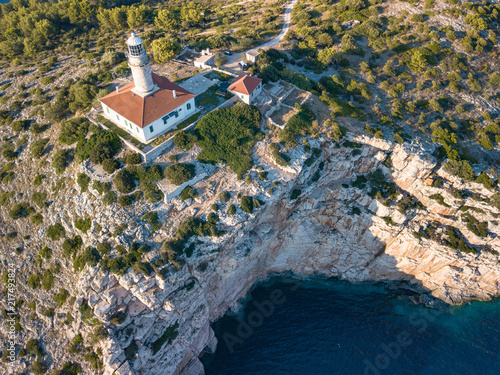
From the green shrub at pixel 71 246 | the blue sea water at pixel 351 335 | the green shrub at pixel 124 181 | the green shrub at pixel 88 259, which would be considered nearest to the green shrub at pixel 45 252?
the green shrub at pixel 71 246

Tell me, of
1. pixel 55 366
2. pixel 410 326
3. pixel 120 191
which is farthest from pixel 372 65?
pixel 55 366

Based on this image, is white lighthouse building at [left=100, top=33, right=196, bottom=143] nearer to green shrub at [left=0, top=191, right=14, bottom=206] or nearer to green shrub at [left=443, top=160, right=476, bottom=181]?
green shrub at [left=0, top=191, right=14, bottom=206]

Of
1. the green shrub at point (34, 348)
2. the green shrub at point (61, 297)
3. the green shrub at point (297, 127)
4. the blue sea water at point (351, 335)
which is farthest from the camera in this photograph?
the green shrub at point (297, 127)

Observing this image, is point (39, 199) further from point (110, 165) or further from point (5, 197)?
point (110, 165)

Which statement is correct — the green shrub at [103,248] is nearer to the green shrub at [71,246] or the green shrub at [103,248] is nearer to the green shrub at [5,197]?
the green shrub at [71,246]

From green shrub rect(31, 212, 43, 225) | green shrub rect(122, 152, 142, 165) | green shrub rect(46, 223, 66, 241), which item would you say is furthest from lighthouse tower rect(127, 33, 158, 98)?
green shrub rect(31, 212, 43, 225)

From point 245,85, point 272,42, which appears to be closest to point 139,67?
point 245,85
